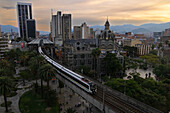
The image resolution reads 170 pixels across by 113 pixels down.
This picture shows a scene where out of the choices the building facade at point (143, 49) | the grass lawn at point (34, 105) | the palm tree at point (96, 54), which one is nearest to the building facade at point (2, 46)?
the grass lawn at point (34, 105)

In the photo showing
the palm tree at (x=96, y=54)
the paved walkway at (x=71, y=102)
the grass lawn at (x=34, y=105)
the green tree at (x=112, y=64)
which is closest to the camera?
the grass lawn at (x=34, y=105)

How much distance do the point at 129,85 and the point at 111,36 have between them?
6136 centimetres

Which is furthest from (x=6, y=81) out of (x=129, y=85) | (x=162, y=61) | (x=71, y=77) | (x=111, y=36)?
(x=162, y=61)

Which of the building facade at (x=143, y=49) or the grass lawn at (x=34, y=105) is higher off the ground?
the building facade at (x=143, y=49)

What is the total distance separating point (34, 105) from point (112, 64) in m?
43.7

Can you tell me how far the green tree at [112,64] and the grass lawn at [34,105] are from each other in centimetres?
3649

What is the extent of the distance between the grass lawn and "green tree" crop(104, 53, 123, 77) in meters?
36.5

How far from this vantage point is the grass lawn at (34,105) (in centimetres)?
4349

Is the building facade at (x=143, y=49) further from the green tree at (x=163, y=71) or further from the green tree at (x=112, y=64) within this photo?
the green tree at (x=112, y=64)

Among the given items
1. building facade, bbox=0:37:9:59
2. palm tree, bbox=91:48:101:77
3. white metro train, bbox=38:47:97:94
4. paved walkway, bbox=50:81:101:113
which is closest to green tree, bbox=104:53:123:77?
palm tree, bbox=91:48:101:77

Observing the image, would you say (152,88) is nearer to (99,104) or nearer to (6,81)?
(99,104)

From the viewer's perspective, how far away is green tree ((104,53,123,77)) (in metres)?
69.1

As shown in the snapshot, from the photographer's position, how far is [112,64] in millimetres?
69375

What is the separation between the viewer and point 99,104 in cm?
3161
